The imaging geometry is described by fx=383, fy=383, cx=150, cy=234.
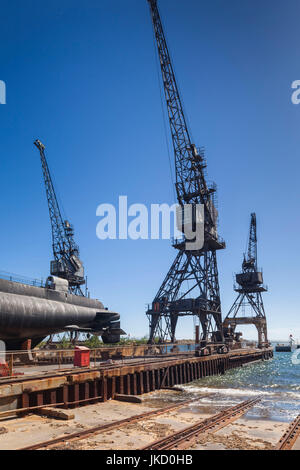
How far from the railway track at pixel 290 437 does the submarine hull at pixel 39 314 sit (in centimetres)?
2298

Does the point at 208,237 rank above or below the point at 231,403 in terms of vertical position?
above

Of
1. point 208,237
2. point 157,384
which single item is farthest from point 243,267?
point 157,384

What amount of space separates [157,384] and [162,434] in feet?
54.6

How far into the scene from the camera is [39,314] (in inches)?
1412

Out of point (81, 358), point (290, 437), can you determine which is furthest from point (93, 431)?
point (81, 358)

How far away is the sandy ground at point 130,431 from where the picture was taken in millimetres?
15055

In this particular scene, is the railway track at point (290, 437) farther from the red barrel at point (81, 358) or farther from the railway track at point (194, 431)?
the red barrel at point (81, 358)

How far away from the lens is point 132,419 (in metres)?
19.3

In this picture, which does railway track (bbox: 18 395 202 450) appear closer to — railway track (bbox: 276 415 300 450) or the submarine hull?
railway track (bbox: 276 415 300 450)

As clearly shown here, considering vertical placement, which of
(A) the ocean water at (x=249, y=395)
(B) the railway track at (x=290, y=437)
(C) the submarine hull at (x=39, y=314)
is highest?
(C) the submarine hull at (x=39, y=314)

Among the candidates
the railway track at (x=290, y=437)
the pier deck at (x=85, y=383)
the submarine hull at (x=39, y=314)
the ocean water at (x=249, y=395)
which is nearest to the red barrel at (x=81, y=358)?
the pier deck at (x=85, y=383)

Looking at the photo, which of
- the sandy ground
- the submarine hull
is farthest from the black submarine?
the sandy ground
